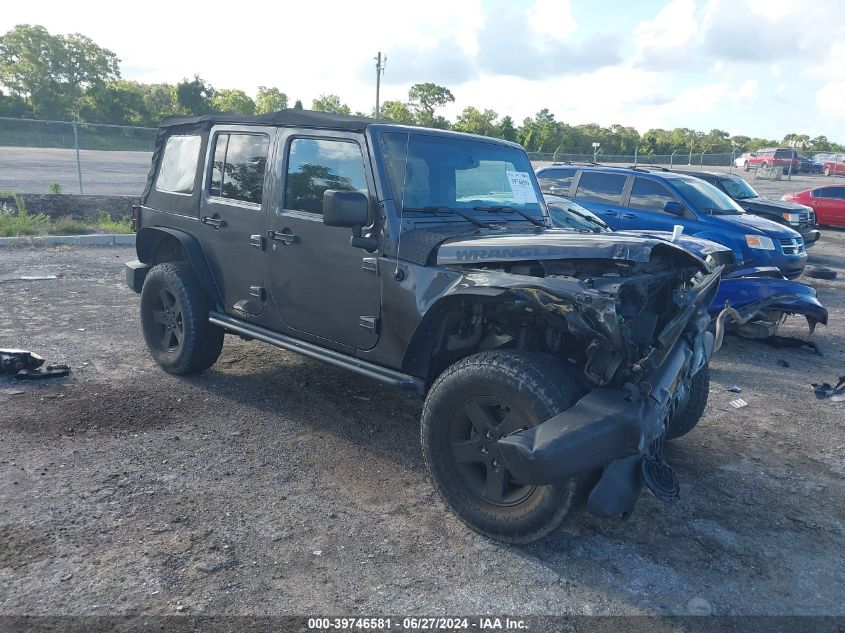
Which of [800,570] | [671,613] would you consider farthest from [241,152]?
[800,570]

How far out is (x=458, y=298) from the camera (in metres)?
3.49

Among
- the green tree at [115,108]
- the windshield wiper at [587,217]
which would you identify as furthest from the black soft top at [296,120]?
the green tree at [115,108]

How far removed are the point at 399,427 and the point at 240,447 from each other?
1079mm

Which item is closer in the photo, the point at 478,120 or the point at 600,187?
the point at 600,187

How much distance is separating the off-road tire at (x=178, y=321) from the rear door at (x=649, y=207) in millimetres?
6956

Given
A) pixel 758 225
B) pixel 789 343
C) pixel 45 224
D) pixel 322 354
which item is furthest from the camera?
pixel 45 224

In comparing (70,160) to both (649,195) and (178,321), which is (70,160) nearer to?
(649,195)

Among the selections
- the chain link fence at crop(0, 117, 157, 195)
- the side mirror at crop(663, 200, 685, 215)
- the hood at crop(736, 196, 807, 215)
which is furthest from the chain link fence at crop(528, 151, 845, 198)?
the side mirror at crop(663, 200, 685, 215)

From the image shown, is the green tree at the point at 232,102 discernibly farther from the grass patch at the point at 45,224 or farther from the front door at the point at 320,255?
the front door at the point at 320,255

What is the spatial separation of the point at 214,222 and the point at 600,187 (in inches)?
289

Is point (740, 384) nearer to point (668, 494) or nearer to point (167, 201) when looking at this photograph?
point (668, 494)

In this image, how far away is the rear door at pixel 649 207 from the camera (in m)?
9.89

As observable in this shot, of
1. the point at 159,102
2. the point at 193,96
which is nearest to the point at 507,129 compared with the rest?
the point at 193,96

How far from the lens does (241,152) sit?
483cm
